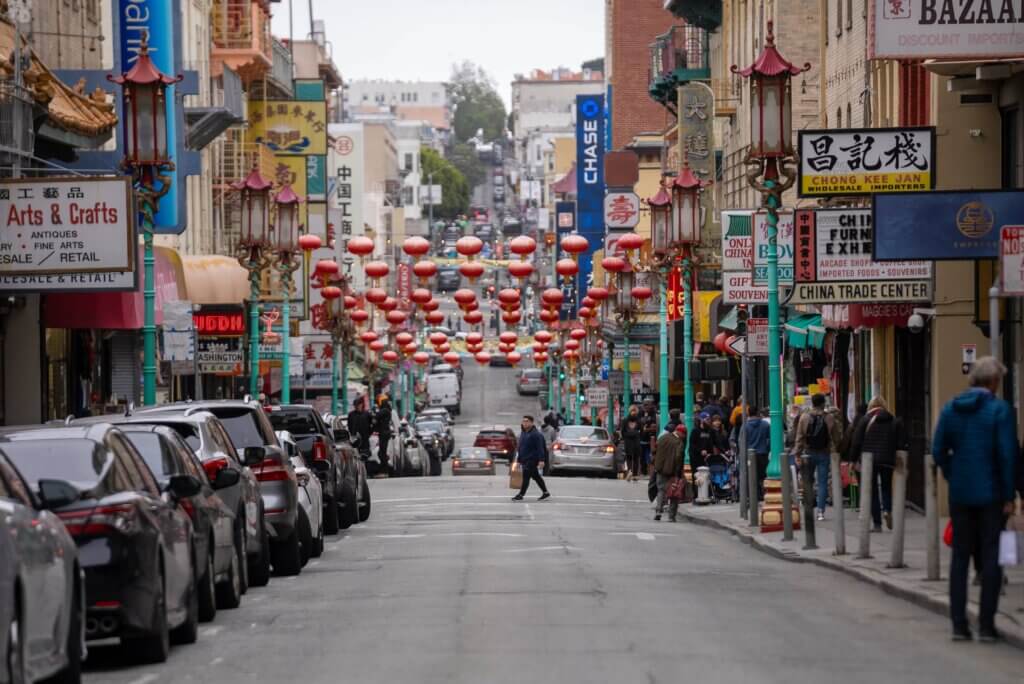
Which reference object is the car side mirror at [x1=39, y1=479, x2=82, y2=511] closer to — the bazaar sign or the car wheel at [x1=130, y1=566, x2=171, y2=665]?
the car wheel at [x1=130, y1=566, x2=171, y2=665]

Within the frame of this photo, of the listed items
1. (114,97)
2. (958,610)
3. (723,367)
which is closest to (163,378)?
(114,97)

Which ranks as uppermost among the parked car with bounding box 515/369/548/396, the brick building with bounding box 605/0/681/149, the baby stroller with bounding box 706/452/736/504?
the brick building with bounding box 605/0/681/149

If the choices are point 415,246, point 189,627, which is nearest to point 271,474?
point 189,627

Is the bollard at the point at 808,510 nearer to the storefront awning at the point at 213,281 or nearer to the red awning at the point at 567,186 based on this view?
the storefront awning at the point at 213,281

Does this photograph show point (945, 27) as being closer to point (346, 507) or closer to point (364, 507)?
point (346, 507)

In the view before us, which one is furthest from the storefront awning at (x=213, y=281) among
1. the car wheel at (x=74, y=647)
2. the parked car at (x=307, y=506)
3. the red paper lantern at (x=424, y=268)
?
the car wheel at (x=74, y=647)

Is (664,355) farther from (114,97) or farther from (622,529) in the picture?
(622,529)

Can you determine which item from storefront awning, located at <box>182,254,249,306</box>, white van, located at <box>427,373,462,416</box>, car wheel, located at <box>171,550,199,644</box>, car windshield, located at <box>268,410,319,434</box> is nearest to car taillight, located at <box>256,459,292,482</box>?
car wheel, located at <box>171,550,199,644</box>

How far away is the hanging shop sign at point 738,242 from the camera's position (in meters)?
36.0

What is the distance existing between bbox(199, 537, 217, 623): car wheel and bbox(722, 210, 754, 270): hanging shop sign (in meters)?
18.9

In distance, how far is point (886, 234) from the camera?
24719 mm

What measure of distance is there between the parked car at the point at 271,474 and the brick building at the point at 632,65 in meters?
87.9

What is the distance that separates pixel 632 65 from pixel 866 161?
84.7 m

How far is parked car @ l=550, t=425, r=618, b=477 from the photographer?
5919 centimetres
